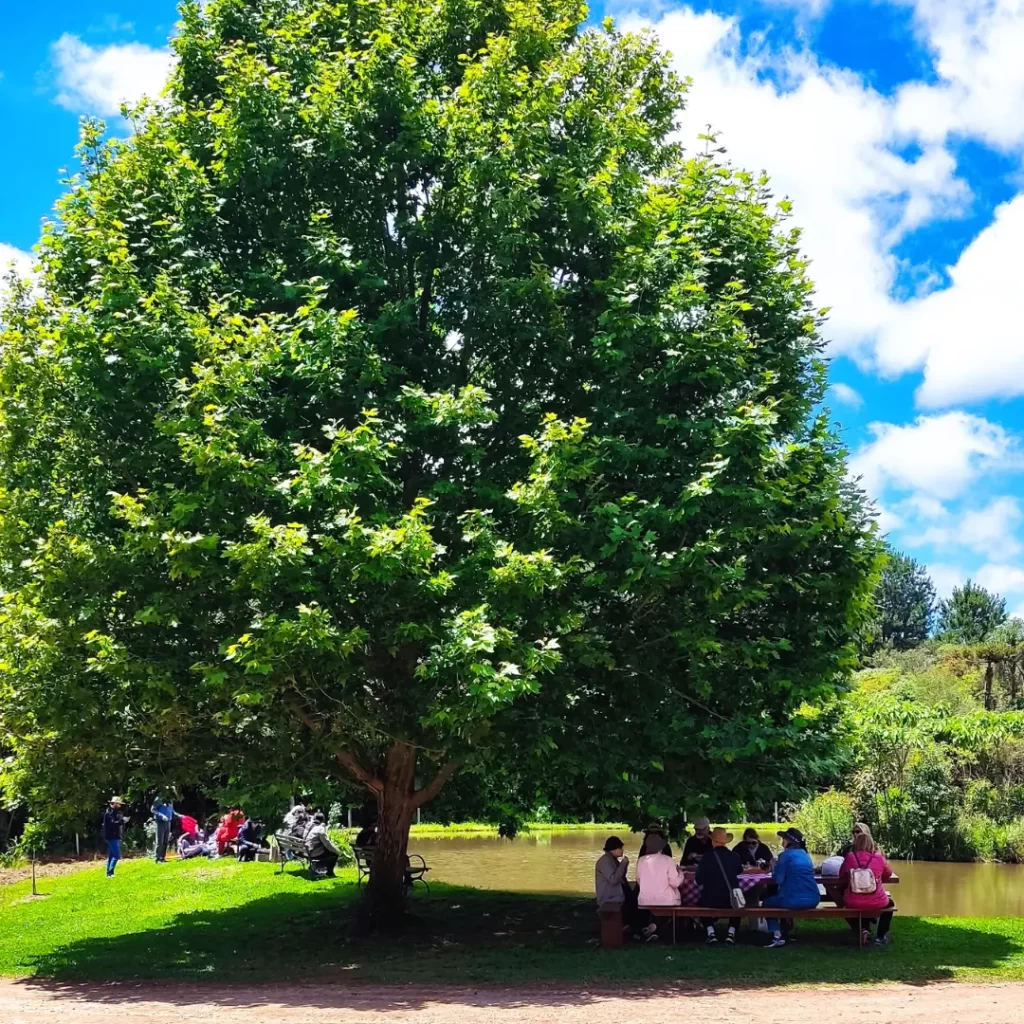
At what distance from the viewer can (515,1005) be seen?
975 centimetres

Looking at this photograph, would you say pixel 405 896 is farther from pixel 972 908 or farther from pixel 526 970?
pixel 972 908

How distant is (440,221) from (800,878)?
9.38 m

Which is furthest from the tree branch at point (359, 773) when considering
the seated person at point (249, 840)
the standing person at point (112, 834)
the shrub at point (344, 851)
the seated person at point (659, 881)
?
the seated person at point (249, 840)

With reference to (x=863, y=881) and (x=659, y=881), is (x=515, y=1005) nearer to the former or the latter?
(x=659, y=881)

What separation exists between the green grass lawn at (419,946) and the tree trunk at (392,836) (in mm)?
451

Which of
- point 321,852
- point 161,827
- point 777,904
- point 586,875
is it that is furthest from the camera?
point 161,827

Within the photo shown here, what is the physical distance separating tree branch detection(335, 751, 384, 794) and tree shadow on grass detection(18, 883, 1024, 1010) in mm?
1865

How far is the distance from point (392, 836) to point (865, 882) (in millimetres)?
6384

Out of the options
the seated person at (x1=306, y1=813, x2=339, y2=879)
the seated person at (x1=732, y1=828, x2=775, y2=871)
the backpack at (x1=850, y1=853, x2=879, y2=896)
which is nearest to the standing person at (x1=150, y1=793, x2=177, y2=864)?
the seated person at (x1=306, y1=813, x2=339, y2=879)

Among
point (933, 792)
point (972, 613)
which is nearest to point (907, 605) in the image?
point (972, 613)

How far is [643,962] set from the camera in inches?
457

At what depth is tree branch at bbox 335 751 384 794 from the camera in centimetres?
1363

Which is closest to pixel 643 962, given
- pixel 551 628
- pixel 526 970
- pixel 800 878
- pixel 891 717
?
pixel 526 970

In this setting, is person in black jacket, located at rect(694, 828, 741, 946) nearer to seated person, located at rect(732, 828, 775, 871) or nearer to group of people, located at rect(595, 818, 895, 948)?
group of people, located at rect(595, 818, 895, 948)
